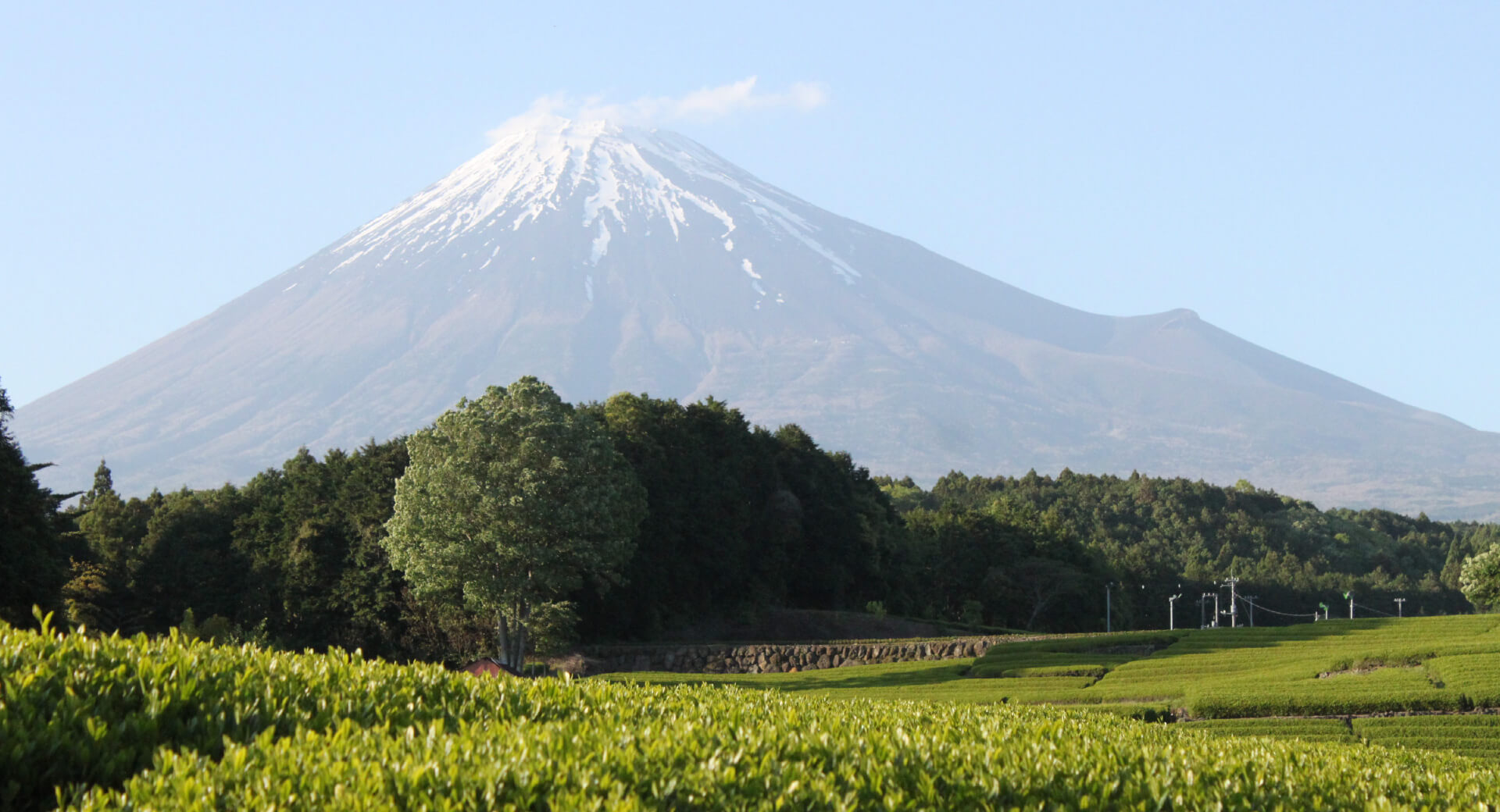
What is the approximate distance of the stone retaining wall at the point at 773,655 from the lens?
3819cm

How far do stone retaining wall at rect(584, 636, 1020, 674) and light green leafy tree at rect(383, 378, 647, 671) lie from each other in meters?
4.06

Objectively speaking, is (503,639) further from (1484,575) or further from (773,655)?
(1484,575)

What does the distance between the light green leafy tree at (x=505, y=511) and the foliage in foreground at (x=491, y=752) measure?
90.4 ft

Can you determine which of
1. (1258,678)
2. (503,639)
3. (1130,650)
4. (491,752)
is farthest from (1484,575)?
(491,752)

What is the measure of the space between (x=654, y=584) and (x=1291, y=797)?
4085cm

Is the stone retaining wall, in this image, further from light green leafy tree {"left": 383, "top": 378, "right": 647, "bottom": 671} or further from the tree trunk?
light green leafy tree {"left": 383, "top": 378, "right": 647, "bottom": 671}

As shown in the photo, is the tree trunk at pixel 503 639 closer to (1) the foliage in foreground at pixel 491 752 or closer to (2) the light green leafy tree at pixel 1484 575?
(1) the foliage in foreground at pixel 491 752

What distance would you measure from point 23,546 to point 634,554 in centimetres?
1939

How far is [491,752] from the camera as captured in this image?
23.0 feet

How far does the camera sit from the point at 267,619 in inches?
1807

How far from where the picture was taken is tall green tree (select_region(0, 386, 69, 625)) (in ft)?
97.5

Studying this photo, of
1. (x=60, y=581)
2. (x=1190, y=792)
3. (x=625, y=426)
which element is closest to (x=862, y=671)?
(x=625, y=426)

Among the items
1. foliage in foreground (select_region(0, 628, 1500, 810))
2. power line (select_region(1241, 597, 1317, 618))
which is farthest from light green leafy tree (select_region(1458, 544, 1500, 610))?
power line (select_region(1241, 597, 1317, 618))

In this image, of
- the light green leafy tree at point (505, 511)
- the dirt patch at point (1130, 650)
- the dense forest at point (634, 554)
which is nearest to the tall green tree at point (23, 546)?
the dense forest at point (634, 554)
